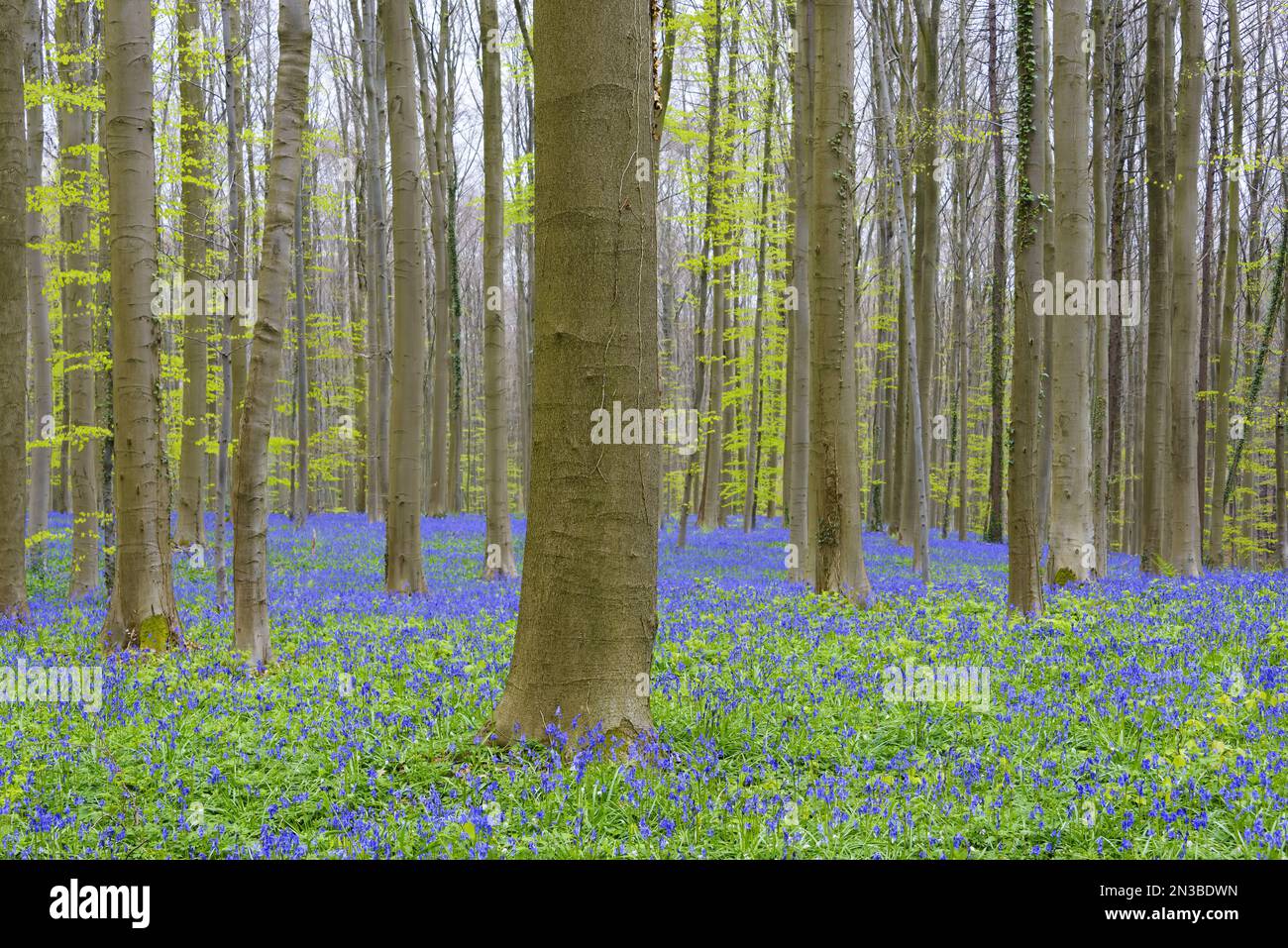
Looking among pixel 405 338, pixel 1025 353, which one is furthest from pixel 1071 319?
pixel 405 338

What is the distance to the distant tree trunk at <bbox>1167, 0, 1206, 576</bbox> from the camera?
13.4 m

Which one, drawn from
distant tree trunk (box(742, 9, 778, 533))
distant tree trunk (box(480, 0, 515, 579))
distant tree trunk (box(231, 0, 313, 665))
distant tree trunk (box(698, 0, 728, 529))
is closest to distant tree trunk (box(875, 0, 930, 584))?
distant tree trunk (box(698, 0, 728, 529))

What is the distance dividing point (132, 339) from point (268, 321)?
6.10ft

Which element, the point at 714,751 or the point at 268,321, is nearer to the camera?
the point at 714,751

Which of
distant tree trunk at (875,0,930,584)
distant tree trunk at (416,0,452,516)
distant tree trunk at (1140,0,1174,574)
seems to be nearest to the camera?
distant tree trunk at (875,0,930,584)

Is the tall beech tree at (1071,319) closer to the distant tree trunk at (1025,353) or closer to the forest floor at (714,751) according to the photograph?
the distant tree trunk at (1025,353)

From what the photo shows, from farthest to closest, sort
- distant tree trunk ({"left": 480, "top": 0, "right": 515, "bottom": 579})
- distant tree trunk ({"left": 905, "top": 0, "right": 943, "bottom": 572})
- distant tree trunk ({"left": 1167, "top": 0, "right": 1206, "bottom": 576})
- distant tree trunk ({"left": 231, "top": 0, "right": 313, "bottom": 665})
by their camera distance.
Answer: distant tree trunk ({"left": 905, "top": 0, "right": 943, "bottom": 572}), distant tree trunk ({"left": 1167, "top": 0, "right": 1206, "bottom": 576}), distant tree trunk ({"left": 480, "top": 0, "right": 515, "bottom": 579}), distant tree trunk ({"left": 231, "top": 0, "right": 313, "bottom": 665})

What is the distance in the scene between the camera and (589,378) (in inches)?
185

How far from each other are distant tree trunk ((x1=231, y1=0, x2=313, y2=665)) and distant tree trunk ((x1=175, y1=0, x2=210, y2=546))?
713 cm

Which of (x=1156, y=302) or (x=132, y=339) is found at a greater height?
(x=1156, y=302)

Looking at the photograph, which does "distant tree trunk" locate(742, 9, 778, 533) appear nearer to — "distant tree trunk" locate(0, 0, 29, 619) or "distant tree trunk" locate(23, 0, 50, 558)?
"distant tree trunk" locate(23, 0, 50, 558)

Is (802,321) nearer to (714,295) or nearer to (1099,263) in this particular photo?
(1099,263)

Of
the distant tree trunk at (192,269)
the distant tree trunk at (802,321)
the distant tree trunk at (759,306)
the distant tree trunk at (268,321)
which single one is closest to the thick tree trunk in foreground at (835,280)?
the distant tree trunk at (802,321)
